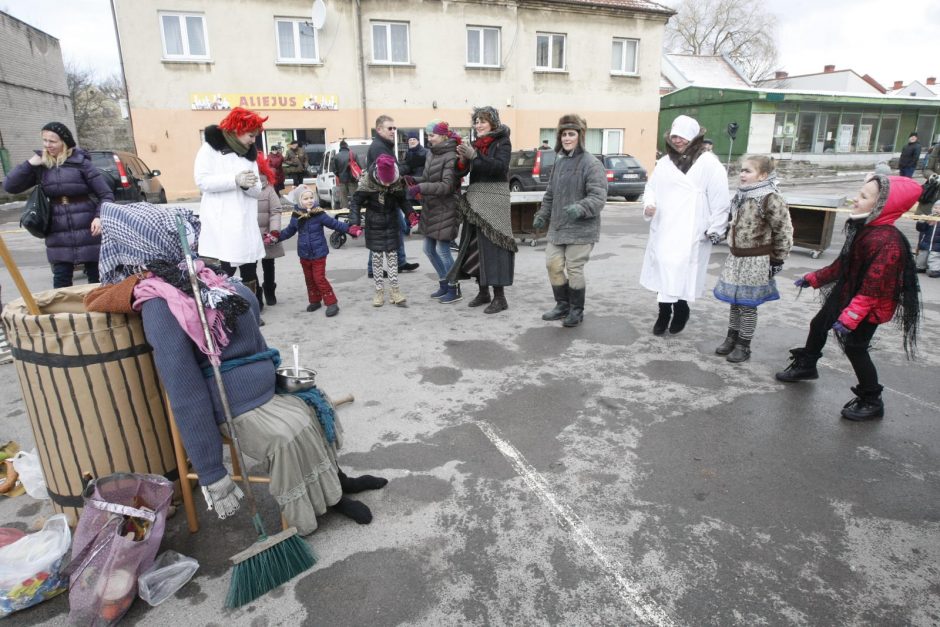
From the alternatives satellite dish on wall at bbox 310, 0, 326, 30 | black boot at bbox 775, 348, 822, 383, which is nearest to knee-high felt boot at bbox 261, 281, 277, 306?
black boot at bbox 775, 348, 822, 383

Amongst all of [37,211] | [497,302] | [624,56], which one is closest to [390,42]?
[624,56]

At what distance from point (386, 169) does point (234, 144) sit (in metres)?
1.76

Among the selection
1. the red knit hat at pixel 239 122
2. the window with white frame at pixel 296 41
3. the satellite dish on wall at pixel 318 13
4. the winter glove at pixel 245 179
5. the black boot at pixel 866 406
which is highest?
the satellite dish on wall at pixel 318 13

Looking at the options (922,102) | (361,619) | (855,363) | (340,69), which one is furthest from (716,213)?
(922,102)

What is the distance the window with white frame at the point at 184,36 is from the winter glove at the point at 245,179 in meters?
16.5

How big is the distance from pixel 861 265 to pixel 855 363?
634mm

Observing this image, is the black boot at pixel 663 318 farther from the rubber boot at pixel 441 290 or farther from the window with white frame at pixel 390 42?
the window with white frame at pixel 390 42

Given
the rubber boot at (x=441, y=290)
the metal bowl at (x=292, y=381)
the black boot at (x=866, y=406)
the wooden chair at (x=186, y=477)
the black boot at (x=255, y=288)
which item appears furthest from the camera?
the rubber boot at (x=441, y=290)

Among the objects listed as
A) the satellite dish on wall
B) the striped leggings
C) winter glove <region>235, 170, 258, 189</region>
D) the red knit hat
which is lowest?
the striped leggings

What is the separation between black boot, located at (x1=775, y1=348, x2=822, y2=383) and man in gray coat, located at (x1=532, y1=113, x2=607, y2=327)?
189 cm

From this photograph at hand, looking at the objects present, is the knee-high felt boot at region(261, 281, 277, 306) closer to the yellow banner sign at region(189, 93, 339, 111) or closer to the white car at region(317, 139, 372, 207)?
the white car at region(317, 139, 372, 207)

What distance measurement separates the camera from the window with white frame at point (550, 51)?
70.7ft

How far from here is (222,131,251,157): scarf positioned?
14.4ft

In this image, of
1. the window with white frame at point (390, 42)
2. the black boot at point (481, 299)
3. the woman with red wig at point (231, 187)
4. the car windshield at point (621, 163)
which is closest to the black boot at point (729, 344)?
the black boot at point (481, 299)
